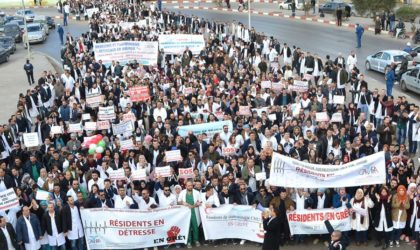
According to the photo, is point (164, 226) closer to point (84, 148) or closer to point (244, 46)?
point (84, 148)

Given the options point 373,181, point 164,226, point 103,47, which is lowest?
point 164,226

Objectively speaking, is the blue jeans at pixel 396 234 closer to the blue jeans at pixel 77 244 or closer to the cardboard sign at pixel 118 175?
the cardboard sign at pixel 118 175

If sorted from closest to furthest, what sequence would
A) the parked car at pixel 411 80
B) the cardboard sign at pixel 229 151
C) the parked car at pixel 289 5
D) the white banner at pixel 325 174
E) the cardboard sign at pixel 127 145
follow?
1. the white banner at pixel 325 174
2. the cardboard sign at pixel 229 151
3. the cardboard sign at pixel 127 145
4. the parked car at pixel 411 80
5. the parked car at pixel 289 5

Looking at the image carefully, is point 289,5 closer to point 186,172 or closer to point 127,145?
point 127,145

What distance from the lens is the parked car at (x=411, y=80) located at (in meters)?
21.1

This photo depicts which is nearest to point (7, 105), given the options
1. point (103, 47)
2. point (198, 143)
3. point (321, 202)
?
point (103, 47)

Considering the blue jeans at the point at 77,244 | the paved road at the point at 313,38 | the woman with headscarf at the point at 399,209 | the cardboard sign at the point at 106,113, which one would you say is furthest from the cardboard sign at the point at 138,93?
the paved road at the point at 313,38

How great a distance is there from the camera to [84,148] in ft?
48.0

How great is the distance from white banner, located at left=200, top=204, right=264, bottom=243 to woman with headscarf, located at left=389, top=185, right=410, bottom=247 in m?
2.74

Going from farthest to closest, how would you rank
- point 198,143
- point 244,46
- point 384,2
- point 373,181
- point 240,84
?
point 384,2
point 244,46
point 240,84
point 198,143
point 373,181

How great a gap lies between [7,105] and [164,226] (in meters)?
15.1

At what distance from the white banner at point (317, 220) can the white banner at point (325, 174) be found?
1.75 feet

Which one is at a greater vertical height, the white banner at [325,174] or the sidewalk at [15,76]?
the white banner at [325,174]

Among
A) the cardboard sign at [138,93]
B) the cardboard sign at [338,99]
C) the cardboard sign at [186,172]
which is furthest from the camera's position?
the cardboard sign at [138,93]
